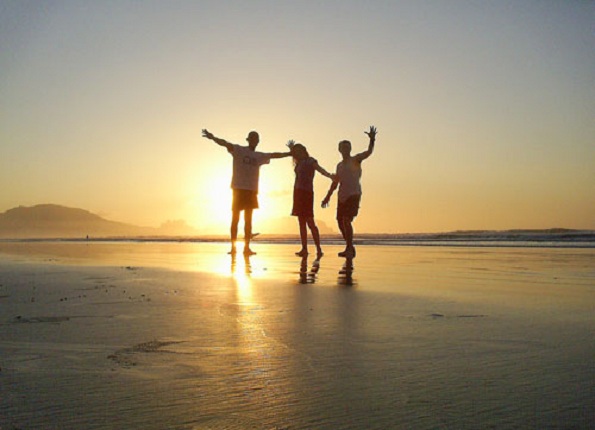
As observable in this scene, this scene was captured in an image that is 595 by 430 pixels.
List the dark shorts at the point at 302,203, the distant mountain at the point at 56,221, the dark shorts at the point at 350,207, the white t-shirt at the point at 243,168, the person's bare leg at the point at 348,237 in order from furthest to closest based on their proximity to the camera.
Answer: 1. the distant mountain at the point at 56,221
2. the white t-shirt at the point at 243,168
3. the dark shorts at the point at 302,203
4. the dark shorts at the point at 350,207
5. the person's bare leg at the point at 348,237

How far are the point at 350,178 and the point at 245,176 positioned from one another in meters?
2.38

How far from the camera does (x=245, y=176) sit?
1102cm

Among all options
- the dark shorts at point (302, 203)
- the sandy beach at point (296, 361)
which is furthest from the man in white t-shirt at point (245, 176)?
the sandy beach at point (296, 361)

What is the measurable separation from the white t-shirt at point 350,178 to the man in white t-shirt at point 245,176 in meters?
1.52

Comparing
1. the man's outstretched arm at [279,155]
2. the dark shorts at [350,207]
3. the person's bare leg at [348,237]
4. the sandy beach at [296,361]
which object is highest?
the man's outstretched arm at [279,155]

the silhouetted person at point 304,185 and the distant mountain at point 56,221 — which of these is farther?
the distant mountain at point 56,221

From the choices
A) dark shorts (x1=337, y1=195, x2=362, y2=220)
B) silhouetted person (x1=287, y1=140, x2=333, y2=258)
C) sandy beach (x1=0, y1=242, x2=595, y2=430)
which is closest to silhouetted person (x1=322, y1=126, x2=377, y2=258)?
dark shorts (x1=337, y1=195, x2=362, y2=220)

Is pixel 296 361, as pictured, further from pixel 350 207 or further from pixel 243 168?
pixel 243 168

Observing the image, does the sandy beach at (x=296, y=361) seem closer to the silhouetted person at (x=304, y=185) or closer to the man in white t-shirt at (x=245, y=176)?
the silhouetted person at (x=304, y=185)

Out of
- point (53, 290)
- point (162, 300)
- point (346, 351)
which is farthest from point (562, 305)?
point (53, 290)

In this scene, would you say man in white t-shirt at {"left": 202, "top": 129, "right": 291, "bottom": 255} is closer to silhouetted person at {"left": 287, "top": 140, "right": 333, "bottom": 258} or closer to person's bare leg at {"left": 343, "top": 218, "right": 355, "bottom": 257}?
silhouetted person at {"left": 287, "top": 140, "right": 333, "bottom": 258}

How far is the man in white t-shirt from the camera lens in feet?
36.1

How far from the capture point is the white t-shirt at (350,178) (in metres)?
10.3

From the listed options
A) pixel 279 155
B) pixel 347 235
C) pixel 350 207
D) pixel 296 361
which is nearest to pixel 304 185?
pixel 279 155
